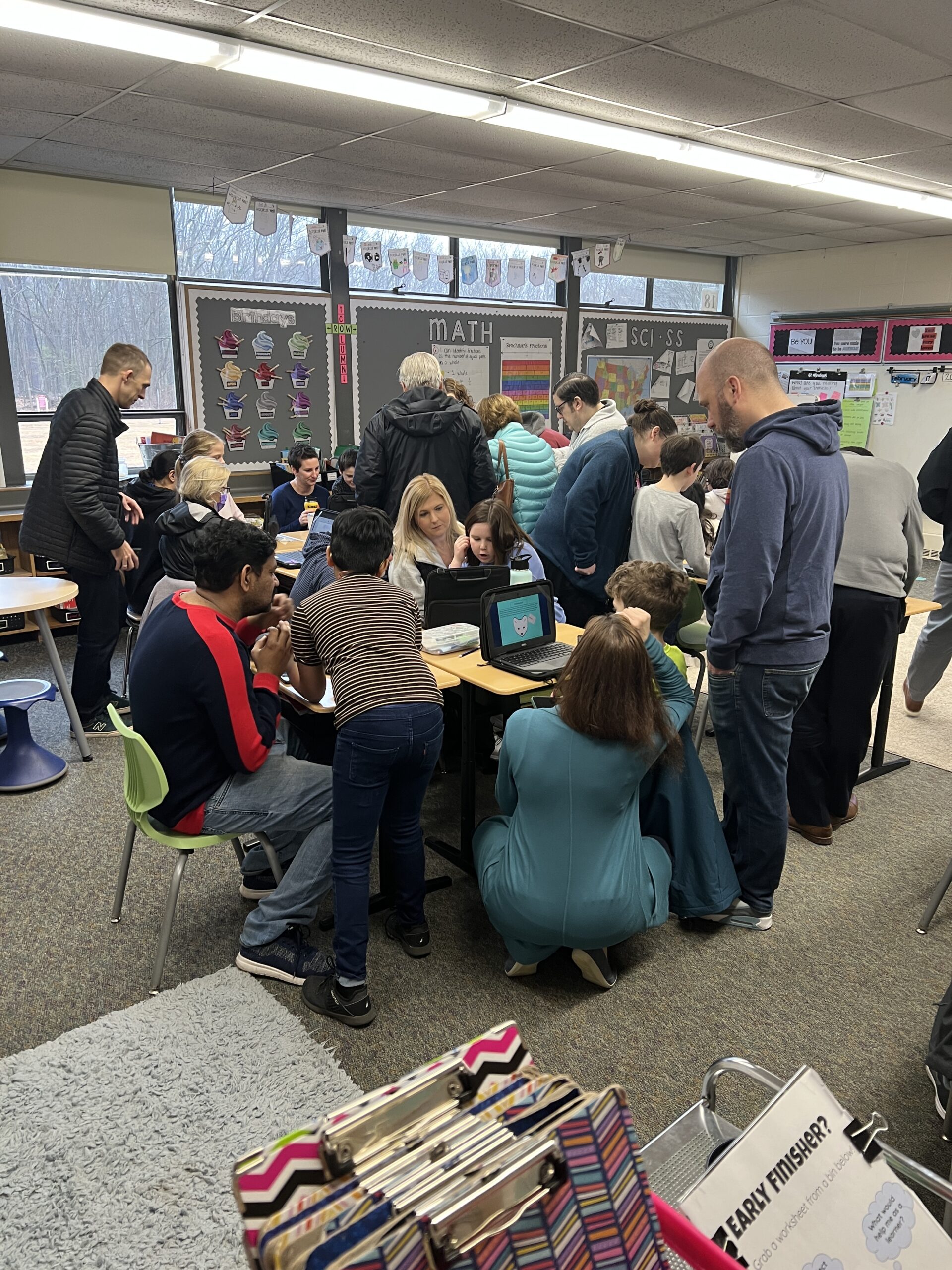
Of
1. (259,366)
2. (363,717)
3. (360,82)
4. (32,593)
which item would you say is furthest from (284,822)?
(259,366)

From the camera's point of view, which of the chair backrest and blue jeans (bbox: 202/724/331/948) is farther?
blue jeans (bbox: 202/724/331/948)

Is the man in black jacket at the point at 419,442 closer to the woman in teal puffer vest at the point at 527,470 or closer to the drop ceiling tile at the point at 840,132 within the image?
the woman in teal puffer vest at the point at 527,470

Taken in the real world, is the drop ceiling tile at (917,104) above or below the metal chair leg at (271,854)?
above

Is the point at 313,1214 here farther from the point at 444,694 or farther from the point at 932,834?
the point at 932,834

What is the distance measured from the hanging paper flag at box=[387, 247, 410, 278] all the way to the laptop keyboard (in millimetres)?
4714

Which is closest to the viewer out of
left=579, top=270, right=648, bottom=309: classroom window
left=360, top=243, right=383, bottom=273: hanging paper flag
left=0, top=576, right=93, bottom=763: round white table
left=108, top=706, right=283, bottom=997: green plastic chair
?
left=108, top=706, right=283, bottom=997: green plastic chair

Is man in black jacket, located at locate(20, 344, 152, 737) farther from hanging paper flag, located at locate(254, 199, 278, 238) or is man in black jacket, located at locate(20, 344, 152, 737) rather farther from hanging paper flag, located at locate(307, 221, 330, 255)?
hanging paper flag, located at locate(307, 221, 330, 255)

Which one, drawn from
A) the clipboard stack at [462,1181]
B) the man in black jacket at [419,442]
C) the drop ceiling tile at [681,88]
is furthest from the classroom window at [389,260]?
the clipboard stack at [462,1181]

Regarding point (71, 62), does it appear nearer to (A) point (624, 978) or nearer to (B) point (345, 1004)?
(B) point (345, 1004)

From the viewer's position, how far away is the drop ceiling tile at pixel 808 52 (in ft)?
9.79

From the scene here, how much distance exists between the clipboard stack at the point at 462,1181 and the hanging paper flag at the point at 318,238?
246 inches

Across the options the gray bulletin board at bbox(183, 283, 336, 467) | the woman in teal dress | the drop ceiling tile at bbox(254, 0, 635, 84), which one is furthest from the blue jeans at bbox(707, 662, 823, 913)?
the gray bulletin board at bbox(183, 283, 336, 467)

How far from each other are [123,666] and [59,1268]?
372cm

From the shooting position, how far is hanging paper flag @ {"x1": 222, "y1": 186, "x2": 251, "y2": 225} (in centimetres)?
537
